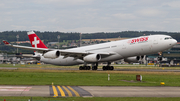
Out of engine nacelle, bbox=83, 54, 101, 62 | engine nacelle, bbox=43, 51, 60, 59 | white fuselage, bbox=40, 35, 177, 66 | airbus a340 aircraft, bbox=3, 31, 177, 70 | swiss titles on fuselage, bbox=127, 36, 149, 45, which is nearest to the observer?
white fuselage, bbox=40, 35, 177, 66

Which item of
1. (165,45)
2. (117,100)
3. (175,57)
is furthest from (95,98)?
(175,57)

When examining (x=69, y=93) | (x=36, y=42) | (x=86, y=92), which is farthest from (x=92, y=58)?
(x=69, y=93)

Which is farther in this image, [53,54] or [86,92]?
[53,54]

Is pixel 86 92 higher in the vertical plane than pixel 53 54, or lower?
lower

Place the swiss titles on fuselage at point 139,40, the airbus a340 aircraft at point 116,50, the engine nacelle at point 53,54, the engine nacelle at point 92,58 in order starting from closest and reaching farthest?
1. the airbus a340 aircraft at point 116,50
2. the swiss titles on fuselage at point 139,40
3. the engine nacelle at point 53,54
4. the engine nacelle at point 92,58

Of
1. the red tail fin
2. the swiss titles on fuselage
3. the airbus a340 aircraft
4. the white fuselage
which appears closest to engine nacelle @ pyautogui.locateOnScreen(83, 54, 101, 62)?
the airbus a340 aircraft

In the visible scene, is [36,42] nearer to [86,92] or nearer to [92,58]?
[92,58]

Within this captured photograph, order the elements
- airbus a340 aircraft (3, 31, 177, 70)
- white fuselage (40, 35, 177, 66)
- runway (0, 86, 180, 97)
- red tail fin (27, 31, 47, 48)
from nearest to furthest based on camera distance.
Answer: runway (0, 86, 180, 97), white fuselage (40, 35, 177, 66), airbus a340 aircraft (3, 31, 177, 70), red tail fin (27, 31, 47, 48)

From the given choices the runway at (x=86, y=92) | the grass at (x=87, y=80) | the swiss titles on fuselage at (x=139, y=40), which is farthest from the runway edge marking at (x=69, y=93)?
the swiss titles on fuselage at (x=139, y=40)

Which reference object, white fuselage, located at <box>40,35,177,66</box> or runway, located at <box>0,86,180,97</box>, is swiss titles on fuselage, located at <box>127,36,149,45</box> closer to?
white fuselage, located at <box>40,35,177,66</box>

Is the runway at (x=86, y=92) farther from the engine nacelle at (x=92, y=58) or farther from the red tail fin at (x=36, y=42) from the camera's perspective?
the red tail fin at (x=36, y=42)

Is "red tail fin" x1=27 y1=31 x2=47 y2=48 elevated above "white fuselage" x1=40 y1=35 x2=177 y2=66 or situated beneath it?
elevated above

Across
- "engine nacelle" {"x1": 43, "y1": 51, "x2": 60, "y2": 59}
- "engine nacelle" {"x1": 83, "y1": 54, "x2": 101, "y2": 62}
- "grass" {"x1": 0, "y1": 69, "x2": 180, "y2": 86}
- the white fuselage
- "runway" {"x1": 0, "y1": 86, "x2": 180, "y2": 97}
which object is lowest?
"runway" {"x1": 0, "y1": 86, "x2": 180, "y2": 97}

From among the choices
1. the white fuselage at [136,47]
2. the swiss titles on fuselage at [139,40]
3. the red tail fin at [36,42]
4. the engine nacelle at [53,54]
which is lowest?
the engine nacelle at [53,54]
